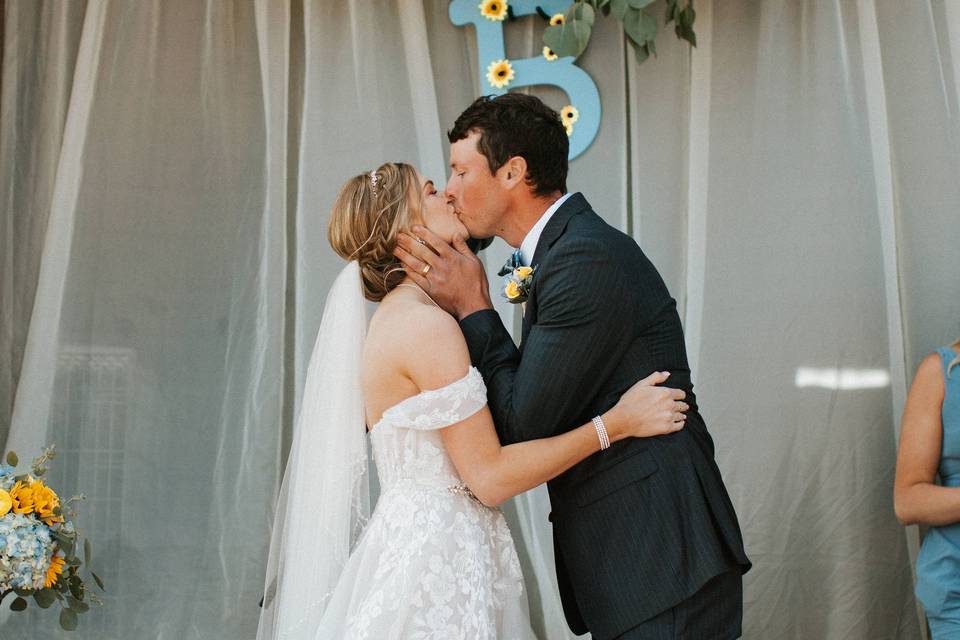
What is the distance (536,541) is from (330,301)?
1202mm

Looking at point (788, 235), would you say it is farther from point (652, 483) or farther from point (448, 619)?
point (448, 619)

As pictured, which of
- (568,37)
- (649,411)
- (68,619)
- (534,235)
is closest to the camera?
(649,411)

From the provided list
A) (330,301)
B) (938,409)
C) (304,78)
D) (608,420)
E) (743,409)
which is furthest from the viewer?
(304,78)

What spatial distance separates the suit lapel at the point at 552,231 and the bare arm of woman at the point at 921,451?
3.52 ft

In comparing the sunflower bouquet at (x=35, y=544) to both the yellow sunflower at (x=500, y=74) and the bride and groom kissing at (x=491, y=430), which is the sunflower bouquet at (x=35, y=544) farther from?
the yellow sunflower at (x=500, y=74)

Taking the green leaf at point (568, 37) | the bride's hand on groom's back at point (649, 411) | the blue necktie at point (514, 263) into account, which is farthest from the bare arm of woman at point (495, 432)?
the green leaf at point (568, 37)

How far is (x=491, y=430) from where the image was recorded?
2332 millimetres

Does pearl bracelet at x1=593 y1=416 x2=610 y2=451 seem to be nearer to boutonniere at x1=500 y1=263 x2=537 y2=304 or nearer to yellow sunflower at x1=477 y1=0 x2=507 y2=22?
boutonniere at x1=500 y1=263 x2=537 y2=304

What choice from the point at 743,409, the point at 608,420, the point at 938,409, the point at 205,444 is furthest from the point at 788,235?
the point at 205,444

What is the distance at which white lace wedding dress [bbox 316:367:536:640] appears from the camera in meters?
→ 2.27

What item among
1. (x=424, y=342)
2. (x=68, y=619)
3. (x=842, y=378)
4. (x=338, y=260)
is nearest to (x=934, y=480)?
(x=842, y=378)

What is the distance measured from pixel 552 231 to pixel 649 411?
0.50 m

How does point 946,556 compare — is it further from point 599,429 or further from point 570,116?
point 570,116

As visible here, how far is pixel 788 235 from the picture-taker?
3.36m
